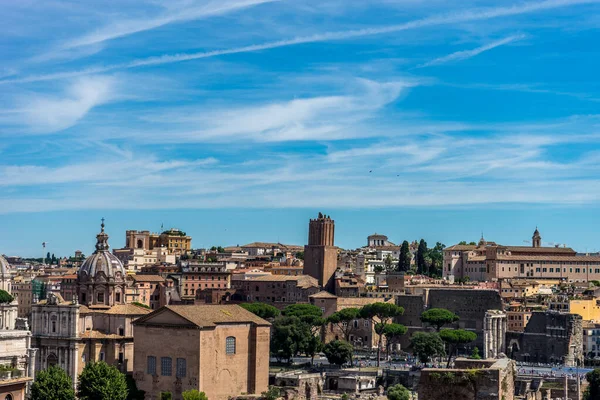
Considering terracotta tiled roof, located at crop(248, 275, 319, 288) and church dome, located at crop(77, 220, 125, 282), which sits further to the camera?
terracotta tiled roof, located at crop(248, 275, 319, 288)

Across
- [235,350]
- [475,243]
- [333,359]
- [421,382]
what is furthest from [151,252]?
[421,382]

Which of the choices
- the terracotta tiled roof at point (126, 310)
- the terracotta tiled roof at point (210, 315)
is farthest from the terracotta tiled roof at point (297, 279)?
the terracotta tiled roof at point (210, 315)

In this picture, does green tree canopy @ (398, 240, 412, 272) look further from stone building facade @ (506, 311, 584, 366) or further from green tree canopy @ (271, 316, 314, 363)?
green tree canopy @ (271, 316, 314, 363)

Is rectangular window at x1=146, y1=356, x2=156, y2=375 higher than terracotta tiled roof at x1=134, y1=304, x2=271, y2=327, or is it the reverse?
terracotta tiled roof at x1=134, y1=304, x2=271, y2=327

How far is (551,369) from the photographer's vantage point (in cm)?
6850

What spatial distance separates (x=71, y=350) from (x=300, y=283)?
36.9 meters

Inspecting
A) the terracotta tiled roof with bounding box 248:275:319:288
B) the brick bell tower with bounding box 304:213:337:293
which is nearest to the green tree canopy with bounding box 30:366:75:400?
the terracotta tiled roof with bounding box 248:275:319:288

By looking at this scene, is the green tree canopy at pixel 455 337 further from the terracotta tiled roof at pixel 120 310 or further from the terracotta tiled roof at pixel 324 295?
the terracotta tiled roof at pixel 120 310

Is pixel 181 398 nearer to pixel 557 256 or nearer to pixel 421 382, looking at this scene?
pixel 421 382

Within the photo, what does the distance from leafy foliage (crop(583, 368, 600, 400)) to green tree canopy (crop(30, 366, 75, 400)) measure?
30.9 m

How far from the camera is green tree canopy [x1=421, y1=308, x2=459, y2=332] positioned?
260 feet

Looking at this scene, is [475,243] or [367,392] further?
[475,243]

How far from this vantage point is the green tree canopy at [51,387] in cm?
4006

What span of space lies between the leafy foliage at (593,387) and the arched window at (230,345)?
21684 millimetres
